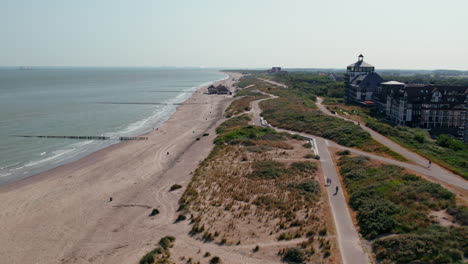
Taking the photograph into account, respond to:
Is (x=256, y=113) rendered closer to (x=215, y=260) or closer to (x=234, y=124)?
(x=234, y=124)

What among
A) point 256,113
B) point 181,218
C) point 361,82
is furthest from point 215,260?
point 361,82

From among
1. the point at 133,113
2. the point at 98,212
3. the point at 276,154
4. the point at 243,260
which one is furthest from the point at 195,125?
the point at 243,260

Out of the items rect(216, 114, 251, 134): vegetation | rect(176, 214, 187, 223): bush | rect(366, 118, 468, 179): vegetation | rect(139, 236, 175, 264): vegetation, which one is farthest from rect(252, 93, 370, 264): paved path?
rect(216, 114, 251, 134): vegetation

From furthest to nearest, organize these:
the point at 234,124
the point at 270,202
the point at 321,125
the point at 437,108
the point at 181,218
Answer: the point at 234,124 → the point at 437,108 → the point at 321,125 → the point at 270,202 → the point at 181,218

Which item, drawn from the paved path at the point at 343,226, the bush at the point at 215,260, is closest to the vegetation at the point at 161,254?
the bush at the point at 215,260

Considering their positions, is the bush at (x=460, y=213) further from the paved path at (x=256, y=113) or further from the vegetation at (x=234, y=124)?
the paved path at (x=256, y=113)

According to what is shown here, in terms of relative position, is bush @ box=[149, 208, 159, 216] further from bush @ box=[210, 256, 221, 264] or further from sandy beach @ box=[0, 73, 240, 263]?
bush @ box=[210, 256, 221, 264]
